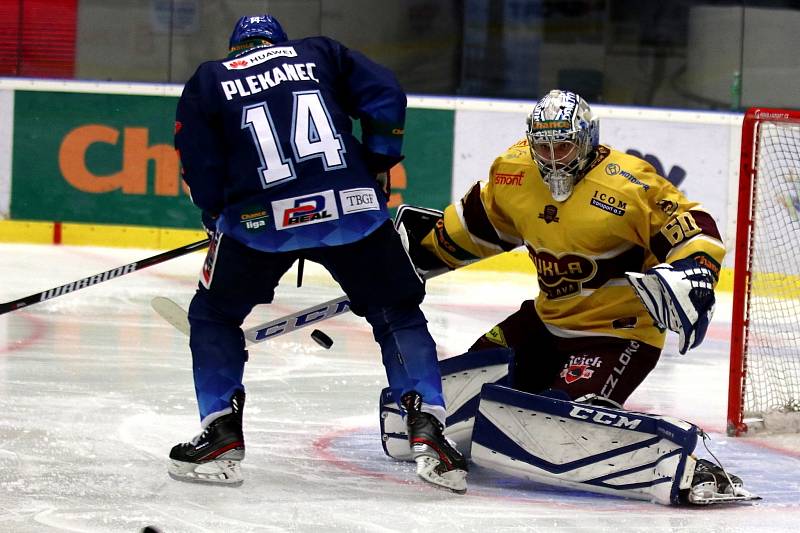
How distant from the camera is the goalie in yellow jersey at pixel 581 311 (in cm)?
306

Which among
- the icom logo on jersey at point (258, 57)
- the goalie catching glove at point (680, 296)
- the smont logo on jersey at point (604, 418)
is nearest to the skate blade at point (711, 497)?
the smont logo on jersey at point (604, 418)

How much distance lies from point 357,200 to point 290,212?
160 mm

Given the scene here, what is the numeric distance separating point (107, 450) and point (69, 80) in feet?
17.6

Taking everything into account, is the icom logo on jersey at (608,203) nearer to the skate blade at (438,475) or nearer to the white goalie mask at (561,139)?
the white goalie mask at (561,139)

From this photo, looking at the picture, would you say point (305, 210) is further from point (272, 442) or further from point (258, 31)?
point (272, 442)

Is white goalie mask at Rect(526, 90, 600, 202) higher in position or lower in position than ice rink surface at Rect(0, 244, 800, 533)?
higher

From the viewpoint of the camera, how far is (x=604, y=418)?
3121 mm

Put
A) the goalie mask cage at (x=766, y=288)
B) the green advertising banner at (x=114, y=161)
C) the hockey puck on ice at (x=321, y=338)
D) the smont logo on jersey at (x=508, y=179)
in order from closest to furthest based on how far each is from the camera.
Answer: the smont logo on jersey at (x=508, y=179) → the hockey puck on ice at (x=321, y=338) → the goalie mask cage at (x=766, y=288) → the green advertising banner at (x=114, y=161)

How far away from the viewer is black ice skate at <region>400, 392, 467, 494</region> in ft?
9.86

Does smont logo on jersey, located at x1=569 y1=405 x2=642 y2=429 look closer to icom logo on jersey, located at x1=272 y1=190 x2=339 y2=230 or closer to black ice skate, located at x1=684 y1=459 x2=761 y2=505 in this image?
black ice skate, located at x1=684 y1=459 x2=761 y2=505

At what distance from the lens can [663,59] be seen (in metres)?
8.11

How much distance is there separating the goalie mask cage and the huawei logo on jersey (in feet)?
2.22

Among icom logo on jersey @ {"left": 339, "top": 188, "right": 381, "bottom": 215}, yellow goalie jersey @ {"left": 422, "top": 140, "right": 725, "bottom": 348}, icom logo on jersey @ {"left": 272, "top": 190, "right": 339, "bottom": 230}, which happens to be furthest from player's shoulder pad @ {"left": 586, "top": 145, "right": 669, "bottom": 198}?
icom logo on jersey @ {"left": 272, "top": 190, "right": 339, "bottom": 230}

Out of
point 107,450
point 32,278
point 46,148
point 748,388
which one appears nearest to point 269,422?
point 107,450
